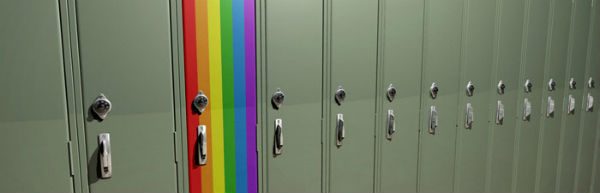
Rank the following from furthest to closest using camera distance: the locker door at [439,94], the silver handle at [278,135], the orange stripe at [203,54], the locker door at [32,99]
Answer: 1. the locker door at [439,94]
2. the silver handle at [278,135]
3. the orange stripe at [203,54]
4. the locker door at [32,99]

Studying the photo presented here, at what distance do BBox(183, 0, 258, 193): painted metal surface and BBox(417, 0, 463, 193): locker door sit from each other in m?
1.08

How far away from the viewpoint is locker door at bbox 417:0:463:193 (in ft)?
7.08

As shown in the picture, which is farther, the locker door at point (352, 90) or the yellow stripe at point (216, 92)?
the locker door at point (352, 90)

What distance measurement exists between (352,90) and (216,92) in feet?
2.35

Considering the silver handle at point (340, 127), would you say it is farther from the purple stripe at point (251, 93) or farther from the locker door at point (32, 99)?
the locker door at point (32, 99)

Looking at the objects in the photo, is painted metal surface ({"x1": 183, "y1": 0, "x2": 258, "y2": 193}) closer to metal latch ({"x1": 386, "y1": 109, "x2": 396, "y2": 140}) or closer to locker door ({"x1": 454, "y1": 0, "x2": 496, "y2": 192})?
metal latch ({"x1": 386, "y1": 109, "x2": 396, "y2": 140})

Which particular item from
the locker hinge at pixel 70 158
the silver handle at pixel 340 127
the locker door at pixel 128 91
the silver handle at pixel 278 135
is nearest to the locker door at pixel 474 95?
the silver handle at pixel 340 127

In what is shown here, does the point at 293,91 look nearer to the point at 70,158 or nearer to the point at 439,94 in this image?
the point at 70,158

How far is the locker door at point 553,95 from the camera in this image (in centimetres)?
281

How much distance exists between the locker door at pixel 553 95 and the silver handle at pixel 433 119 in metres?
1.21

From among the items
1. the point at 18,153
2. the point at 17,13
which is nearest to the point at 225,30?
the point at 17,13

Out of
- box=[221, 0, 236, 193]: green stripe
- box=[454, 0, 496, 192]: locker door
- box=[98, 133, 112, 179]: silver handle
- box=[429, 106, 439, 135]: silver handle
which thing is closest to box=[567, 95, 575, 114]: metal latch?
box=[454, 0, 496, 192]: locker door

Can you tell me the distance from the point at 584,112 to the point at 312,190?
2.82 m

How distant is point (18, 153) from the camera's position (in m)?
1.21
